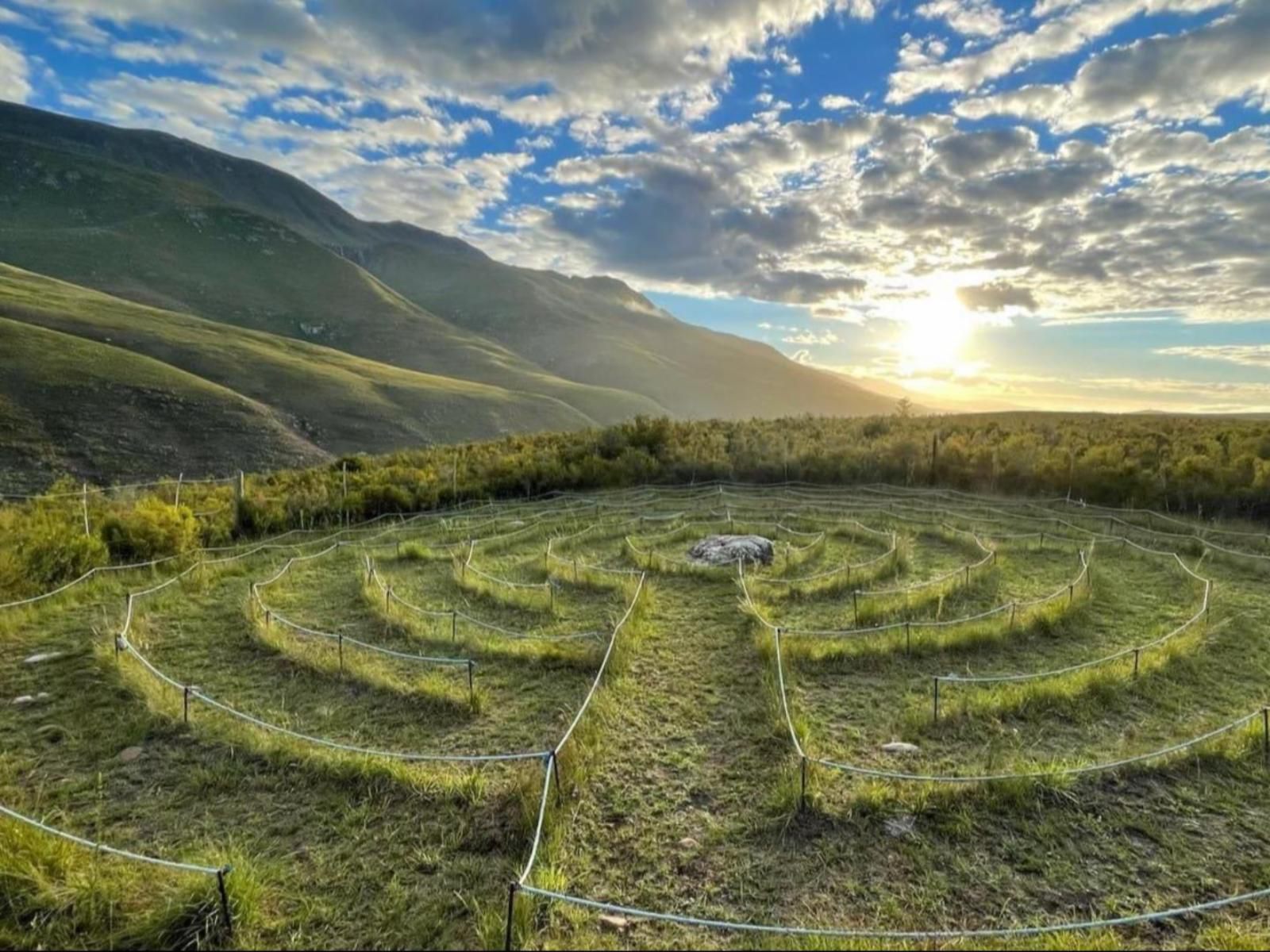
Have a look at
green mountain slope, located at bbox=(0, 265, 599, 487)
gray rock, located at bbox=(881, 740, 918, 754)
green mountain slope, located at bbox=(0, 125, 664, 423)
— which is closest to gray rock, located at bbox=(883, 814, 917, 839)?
gray rock, located at bbox=(881, 740, 918, 754)

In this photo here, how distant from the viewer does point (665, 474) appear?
91.8 feet

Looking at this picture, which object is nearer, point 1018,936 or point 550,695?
point 1018,936

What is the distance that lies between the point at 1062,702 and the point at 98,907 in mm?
9978

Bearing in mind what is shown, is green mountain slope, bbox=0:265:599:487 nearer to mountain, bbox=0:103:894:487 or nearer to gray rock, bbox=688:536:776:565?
mountain, bbox=0:103:894:487

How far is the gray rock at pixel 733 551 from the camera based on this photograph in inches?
597

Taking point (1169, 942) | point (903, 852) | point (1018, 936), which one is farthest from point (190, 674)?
point (1169, 942)

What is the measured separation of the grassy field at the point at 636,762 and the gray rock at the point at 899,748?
0.07 metres

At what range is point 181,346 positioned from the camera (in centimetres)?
8156

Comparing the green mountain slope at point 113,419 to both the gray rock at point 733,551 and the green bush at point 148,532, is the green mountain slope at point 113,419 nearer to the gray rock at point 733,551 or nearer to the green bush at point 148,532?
the green bush at point 148,532

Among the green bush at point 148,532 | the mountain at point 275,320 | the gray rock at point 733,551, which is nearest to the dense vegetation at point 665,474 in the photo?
the green bush at point 148,532

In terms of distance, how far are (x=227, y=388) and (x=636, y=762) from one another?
268 feet

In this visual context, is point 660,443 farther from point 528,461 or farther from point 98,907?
point 98,907

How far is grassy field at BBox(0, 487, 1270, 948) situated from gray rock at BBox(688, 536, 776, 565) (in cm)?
146

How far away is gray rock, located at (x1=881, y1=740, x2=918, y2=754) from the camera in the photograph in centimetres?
722
